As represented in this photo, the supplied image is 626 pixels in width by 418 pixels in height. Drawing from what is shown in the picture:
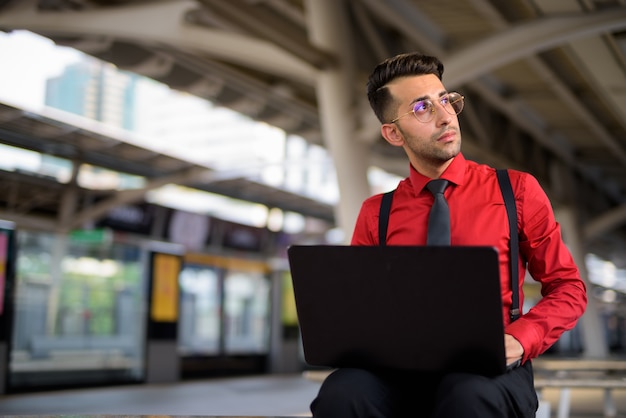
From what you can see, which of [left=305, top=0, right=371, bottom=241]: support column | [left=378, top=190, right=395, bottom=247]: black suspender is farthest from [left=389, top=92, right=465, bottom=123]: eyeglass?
[left=305, top=0, right=371, bottom=241]: support column

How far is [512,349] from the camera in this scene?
5.67 feet

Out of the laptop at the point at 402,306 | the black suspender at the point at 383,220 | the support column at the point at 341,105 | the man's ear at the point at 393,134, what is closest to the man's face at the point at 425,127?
the man's ear at the point at 393,134

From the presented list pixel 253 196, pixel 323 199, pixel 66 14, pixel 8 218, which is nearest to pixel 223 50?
pixel 66 14

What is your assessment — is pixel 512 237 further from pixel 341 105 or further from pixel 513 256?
pixel 341 105

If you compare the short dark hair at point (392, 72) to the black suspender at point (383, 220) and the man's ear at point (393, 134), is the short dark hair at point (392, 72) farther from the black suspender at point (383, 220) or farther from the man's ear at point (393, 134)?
the black suspender at point (383, 220)

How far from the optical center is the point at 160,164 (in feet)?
49.1

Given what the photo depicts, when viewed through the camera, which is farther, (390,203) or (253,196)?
(253,196)

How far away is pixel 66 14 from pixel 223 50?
2131mm

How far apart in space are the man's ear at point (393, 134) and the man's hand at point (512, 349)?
1.98 ft

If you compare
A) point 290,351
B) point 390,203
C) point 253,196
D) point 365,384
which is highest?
point 253,196

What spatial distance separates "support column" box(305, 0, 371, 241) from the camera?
7980 mm

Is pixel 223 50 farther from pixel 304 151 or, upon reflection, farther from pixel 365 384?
pixel 304 151

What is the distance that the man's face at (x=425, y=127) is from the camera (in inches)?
77.4

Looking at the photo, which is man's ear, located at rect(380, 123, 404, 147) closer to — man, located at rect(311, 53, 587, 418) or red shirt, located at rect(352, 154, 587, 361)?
man, located at rect(311, 53, 587, 418)
